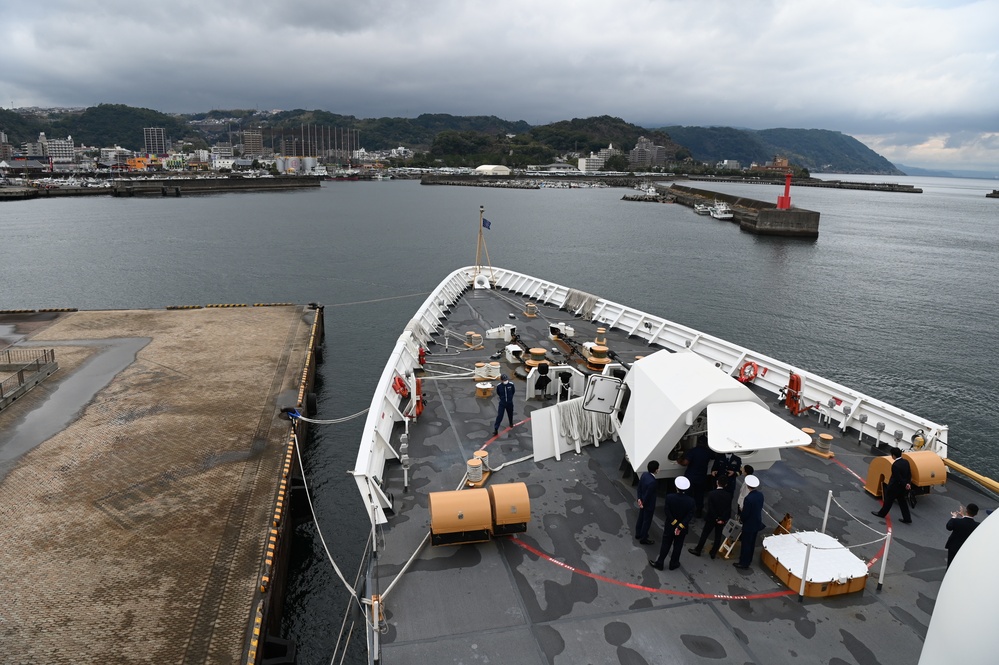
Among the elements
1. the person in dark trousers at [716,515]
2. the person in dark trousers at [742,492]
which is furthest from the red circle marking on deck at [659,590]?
the person in dark trousers at [742,492]

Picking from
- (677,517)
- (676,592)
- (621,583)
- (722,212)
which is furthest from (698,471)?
(722,212)

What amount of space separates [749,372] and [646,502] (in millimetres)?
7828

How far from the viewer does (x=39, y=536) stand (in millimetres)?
11570

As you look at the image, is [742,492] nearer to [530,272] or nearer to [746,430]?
[746,430]

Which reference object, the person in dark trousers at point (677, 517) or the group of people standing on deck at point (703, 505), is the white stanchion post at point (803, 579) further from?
the person in dark trousers at point (677, 517)

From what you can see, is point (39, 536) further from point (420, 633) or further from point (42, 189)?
point (42, 189)

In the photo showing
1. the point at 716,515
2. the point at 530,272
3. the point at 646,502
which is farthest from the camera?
the point at 530,272

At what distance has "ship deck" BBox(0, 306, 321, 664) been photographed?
9344mm

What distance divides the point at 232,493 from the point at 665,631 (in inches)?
412

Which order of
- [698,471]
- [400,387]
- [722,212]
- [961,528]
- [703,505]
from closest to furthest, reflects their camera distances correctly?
1. [961,528]
2. [698,471]
3. [703,505]
4. [400,387]
5. [722,212]

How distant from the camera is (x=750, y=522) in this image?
7992 millimetres

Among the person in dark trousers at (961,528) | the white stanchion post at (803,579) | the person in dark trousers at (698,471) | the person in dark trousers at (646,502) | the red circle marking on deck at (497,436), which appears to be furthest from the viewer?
the red circle marking on deck at (497,436)

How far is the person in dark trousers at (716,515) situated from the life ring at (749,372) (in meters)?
6.91

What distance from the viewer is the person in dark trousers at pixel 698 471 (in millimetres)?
8984
